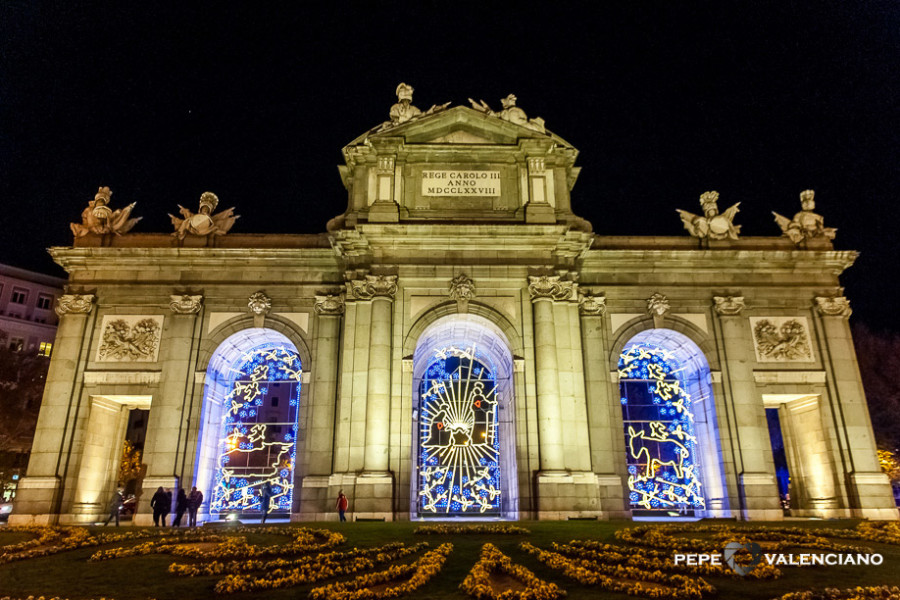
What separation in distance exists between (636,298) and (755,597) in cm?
1691

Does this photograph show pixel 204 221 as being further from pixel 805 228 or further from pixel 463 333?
pixel 805 228

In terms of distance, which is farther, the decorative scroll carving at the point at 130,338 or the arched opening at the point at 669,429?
the decorative scroll carving at the point at 130,338

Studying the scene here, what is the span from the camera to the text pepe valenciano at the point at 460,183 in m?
24.0

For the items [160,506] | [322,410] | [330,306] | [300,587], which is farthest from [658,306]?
[160,506]

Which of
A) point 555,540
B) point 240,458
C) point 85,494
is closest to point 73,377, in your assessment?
point 85,494

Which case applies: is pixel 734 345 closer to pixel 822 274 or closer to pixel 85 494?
pixel 822 274

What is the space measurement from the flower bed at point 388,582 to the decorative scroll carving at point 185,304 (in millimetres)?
16041

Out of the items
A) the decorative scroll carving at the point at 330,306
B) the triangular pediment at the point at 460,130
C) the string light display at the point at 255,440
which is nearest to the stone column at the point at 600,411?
the triangular pediment at the point at 460,130

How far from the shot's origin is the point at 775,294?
2459cm

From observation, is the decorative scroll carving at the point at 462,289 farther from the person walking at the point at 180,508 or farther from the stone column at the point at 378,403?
the person walking at the point at 180,508

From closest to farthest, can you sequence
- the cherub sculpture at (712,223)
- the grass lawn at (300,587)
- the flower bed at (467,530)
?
the grass lawn at (300,587) → the flower bed at (467,530) → the cherub sculpture at (712,223)

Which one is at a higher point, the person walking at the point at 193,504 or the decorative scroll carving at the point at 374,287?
the decorative scroll carving at the point at 374,287

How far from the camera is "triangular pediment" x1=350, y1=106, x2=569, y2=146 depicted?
79.6ft

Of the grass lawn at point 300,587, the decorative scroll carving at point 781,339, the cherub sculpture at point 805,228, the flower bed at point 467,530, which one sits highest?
the cherub sculpture at point 805,228
